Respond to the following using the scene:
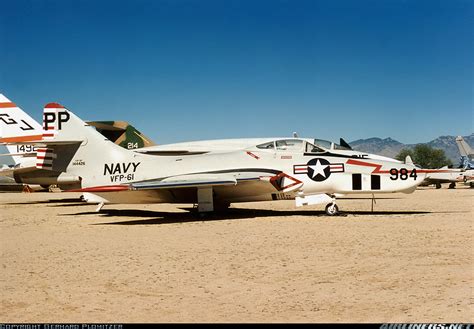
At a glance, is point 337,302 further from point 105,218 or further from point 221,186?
point 105,218

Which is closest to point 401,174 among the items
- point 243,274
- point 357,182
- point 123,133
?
point 357,182

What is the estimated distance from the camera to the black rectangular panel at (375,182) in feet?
48.3

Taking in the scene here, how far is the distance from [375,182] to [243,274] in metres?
9.06

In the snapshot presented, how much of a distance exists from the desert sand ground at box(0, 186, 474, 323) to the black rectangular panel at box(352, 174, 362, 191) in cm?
259

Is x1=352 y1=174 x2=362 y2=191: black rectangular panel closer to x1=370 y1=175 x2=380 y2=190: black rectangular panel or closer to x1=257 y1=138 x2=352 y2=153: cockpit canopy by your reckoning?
x1=370 y1=175 x2=380 y2=190: black rectangular panel

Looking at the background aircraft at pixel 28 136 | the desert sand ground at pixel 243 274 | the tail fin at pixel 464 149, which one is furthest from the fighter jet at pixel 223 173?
the tail fin at pixel 464 149

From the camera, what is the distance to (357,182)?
14.9 meters

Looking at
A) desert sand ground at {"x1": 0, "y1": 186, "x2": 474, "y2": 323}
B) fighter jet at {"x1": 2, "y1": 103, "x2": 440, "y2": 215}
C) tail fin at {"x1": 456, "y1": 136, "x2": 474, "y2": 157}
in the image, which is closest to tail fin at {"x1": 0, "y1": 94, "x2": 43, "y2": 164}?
fighter jet at {"x1": 2, "y1": 103, "x2": 440, "y2": 215}

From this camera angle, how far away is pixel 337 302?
209 inches

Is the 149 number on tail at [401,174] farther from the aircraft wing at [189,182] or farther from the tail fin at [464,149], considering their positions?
the tail fin at [464,149]

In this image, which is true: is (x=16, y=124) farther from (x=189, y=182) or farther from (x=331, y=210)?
(x=331, y=210)

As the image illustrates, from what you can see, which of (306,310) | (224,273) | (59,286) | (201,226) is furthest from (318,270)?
(201,226)

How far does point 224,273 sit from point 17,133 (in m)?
23.3

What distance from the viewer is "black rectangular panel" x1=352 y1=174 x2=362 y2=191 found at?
14852mm
